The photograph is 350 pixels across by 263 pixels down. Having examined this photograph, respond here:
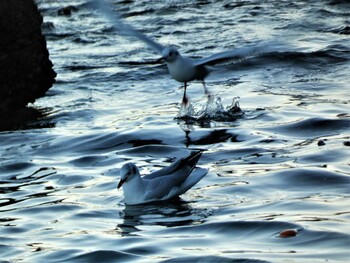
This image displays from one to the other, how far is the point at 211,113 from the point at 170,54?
1.52 meters

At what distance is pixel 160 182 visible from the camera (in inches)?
374

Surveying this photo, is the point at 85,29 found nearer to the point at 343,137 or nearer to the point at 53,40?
the point at 53,40

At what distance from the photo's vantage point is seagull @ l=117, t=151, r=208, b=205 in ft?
30.7

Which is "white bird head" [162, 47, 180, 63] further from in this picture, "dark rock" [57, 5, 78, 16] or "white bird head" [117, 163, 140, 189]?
"dark rock" [57, 5, 78, 16]

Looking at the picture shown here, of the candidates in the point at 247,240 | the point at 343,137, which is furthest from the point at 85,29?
the point at 247,240

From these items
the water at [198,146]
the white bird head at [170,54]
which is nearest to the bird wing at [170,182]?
the water at [198,146]

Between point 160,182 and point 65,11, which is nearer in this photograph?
point 160,182

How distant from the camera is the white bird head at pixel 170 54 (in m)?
11.6

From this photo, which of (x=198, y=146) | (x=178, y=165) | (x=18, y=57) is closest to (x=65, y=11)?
(x=18, y=57)

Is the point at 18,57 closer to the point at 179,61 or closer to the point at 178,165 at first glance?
the point at 179,61

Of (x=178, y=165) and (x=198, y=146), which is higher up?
(x=178, y=165)

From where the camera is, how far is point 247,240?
7895 mm

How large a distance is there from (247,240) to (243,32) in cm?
1042

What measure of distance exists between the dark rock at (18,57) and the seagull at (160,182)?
400cm
